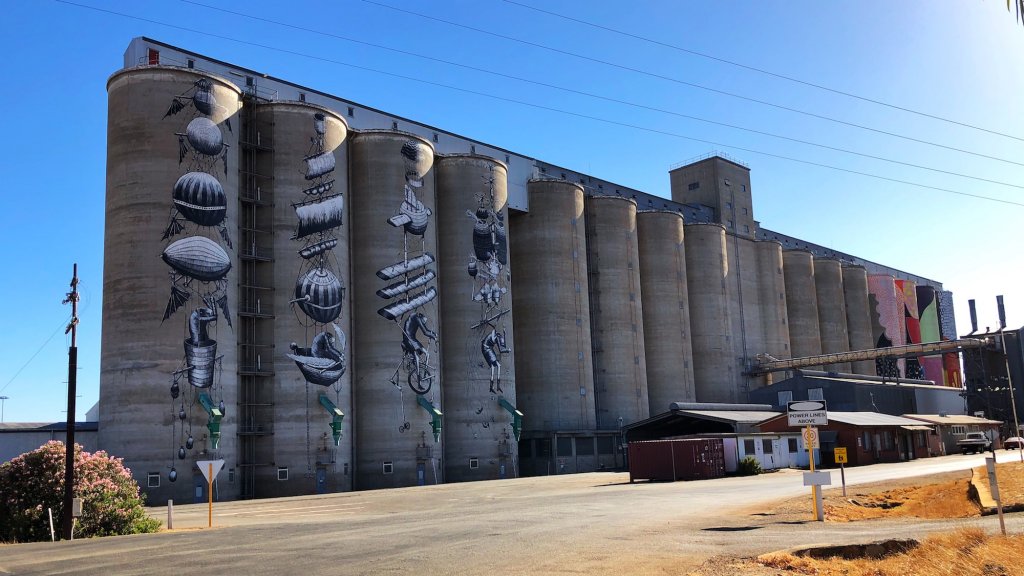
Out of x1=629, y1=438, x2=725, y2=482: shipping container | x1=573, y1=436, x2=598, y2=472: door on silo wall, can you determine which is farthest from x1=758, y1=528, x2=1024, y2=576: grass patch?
x1=573, y1=436, x2=598, y2=472: door on silo wall

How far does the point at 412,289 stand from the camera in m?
64.2

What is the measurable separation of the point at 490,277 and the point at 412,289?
8.98 m

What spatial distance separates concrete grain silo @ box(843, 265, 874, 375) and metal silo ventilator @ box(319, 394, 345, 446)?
9355 centimetres

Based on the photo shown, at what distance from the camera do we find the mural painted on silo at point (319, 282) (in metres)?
57.5

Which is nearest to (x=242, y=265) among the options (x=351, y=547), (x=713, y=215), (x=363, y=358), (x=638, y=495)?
(x=363, y=358)

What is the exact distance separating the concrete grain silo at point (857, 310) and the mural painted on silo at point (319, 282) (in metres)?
92.7

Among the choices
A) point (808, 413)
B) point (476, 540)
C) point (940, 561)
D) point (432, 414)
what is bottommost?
point (476, 540)

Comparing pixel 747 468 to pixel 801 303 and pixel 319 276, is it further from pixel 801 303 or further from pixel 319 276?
pixel 801 303

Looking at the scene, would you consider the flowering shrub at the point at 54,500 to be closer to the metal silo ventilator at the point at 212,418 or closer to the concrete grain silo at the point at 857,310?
the metal silo ventilator at the point at 212,418

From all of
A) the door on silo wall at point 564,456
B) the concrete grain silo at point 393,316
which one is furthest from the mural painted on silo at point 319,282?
the door on silo wall at point 564,456

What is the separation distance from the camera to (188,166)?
5303cm

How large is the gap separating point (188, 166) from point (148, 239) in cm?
521

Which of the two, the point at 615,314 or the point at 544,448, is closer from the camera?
the point at 544,448

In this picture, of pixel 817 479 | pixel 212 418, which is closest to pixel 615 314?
pixel 212 418
